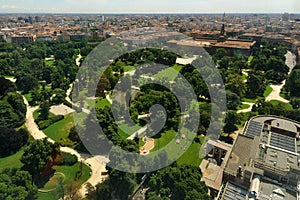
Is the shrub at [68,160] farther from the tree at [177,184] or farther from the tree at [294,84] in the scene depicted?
the tree at [294,84]

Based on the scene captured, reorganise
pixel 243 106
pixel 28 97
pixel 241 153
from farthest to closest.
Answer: pixel 28 97 → pixel 243 106 → pixel 241 153

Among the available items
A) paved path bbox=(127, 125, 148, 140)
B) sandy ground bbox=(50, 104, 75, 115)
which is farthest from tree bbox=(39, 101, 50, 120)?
paved path bbox=(127, 125, 148, 140)

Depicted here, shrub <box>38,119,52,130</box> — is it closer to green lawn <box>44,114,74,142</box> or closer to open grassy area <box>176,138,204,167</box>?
green lawn <box>44,114,74,142</box>

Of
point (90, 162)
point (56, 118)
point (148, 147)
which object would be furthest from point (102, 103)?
point (90, 162)

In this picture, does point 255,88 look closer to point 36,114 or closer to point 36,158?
point 36,114

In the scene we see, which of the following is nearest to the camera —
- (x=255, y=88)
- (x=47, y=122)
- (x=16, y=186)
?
(x=16, y=186)

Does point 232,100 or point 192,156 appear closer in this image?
point 192,156
